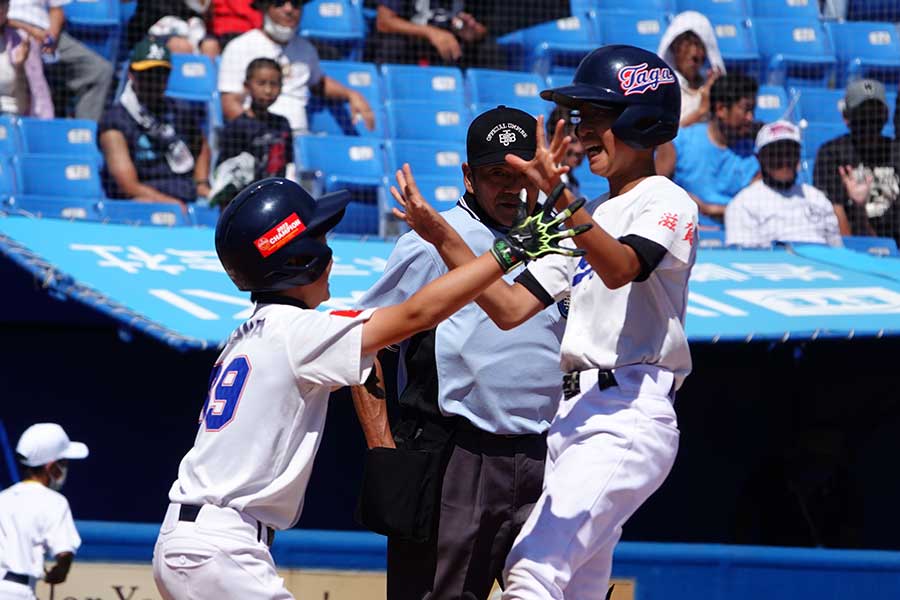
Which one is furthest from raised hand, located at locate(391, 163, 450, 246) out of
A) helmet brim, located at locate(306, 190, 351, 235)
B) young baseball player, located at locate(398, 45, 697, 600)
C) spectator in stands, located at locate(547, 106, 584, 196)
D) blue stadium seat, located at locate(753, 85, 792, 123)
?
blue stadium seat, located at locate(753, 85, 792, 123)

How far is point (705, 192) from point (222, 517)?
6000 mm

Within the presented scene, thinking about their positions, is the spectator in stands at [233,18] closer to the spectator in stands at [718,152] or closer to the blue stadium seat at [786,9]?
the spectator in stands at [718,152]

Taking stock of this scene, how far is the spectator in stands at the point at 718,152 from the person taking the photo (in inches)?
349

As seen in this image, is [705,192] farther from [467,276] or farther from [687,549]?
[467,276]

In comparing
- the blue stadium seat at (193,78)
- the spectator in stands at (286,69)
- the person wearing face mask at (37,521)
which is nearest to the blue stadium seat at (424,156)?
the spectator in stands at (286,69)

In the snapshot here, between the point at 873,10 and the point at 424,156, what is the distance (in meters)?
4.09

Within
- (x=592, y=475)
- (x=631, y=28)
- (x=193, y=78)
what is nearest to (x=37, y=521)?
(x=592, y=475)

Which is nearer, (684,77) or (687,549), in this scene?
(687,549)

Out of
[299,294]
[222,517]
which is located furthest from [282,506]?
[299,294]

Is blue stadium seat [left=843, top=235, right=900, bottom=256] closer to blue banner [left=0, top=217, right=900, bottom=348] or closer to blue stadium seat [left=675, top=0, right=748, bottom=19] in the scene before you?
blue banner [left=0, top=217, right=900, bottom=348]

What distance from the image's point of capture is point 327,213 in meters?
3.59

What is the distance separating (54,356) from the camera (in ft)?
24.8

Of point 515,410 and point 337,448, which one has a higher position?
point 515,410

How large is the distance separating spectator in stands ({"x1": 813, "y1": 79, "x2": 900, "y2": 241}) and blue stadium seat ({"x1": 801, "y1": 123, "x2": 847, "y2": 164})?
431 mm
